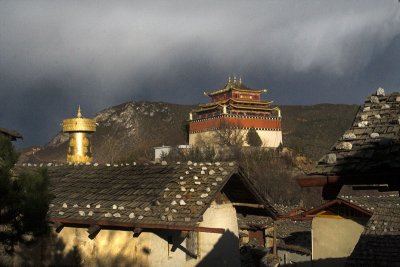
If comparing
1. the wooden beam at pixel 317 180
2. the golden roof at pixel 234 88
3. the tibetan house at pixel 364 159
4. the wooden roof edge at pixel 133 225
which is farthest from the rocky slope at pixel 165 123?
the wooden beam at pixel 317 180

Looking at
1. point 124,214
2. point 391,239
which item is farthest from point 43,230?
point 391,239

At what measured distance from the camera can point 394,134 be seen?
606 cm

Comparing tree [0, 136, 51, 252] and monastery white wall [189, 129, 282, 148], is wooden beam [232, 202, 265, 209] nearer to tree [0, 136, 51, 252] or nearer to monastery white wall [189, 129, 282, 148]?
tree [0, 136, 51, 252]

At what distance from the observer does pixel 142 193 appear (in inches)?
424

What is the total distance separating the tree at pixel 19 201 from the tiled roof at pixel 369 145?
4049 mm

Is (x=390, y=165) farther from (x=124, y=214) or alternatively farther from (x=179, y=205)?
(x=124, y=214)

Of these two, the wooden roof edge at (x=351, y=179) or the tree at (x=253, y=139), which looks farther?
the tree at (x=253, y=139)

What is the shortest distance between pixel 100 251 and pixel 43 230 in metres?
3.81

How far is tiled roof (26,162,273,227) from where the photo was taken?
952 centimetres

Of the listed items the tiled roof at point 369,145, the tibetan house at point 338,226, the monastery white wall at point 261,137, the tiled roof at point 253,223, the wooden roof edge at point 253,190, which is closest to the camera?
the tiled roof at point 369,145

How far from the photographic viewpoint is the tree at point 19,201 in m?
6.44

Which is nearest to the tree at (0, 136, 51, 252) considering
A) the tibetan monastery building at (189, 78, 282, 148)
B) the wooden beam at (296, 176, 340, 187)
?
the wooden beam at (296, 176, 340, 187)

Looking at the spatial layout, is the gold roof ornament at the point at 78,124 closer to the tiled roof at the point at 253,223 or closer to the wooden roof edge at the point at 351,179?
the tiled roof at the point at 253,223

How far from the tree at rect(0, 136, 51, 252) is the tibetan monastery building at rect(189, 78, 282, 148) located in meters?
51.2
